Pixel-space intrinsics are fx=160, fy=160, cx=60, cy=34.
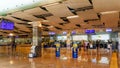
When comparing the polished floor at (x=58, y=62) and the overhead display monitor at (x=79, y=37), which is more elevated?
the overhead display monitor at (x=79, y=37)

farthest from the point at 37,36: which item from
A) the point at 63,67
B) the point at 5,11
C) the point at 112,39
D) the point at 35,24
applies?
the point at 112,39

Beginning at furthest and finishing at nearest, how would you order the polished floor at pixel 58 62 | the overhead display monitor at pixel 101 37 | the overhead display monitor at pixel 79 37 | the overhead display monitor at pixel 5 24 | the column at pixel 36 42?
the overhead display monitor at pixel 79 37, the overhead display monitor at pixel 101 37, the column at pixel 36 42, the overhead display monitor at pixel 5 24, the polished floor at pixel 58 62

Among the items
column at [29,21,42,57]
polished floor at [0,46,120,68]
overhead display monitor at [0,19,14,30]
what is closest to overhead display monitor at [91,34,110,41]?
polished floor at [0,46,120,68]

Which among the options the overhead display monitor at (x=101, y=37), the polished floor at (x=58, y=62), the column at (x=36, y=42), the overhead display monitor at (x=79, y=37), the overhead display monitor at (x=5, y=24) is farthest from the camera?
the overhead display monitor at (x=79, y=37)

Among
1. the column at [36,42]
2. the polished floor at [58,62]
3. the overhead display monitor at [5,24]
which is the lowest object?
the polished floor at [58,62]

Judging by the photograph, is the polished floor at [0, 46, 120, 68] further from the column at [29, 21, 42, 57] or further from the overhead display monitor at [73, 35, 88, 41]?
the overhead display monitor at [73, 35, 88, 41]

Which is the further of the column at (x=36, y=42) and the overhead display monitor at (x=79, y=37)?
the overhead display monitor at (x=79, y=37)

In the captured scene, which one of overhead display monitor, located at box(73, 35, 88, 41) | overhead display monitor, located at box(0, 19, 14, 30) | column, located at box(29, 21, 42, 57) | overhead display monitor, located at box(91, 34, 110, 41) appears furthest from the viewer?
overhead display monitor, located at box(73, 35, 88, 41)

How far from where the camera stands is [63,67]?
7.91 metres

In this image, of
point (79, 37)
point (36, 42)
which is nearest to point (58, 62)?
point (36, 42)

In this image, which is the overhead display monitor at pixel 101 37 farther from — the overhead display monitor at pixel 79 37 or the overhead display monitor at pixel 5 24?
the overhead display monitor at pixel 5 24

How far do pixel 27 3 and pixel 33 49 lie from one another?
240 inches

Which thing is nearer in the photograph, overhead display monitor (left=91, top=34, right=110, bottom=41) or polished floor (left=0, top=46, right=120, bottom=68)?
polished floor (left=0, top=46, right=120, bottom=68)

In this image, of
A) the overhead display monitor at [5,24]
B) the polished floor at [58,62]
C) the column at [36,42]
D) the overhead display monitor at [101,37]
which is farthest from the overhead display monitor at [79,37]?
the overhead display monitor at [5,24]
